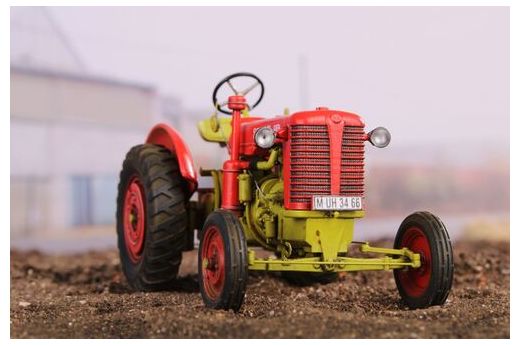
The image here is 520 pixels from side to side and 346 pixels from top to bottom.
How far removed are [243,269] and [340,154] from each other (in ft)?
4.28

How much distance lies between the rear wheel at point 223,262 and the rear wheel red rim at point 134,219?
1.60m

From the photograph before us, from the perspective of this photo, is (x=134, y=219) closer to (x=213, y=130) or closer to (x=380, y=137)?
(x=213, y=130)

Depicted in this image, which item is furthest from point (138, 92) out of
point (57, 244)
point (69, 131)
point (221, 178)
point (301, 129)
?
point (301, 129)

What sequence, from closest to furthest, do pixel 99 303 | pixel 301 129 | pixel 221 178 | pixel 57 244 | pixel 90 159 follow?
pixel 301 129 → pixel 99 303 → pixel 221 178 → pixel 57 244 → pixel 90 159

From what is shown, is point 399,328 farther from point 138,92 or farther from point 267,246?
point 138,92

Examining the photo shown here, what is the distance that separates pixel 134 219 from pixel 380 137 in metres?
2.88

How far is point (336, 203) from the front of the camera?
6.13m

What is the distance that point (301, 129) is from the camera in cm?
617

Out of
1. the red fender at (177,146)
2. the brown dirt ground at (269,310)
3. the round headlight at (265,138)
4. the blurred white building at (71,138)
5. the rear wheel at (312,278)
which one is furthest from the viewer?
the blurred white building at (71,138)

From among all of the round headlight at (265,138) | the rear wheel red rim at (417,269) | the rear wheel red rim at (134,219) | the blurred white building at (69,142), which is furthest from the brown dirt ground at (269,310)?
the blurred white building at (69,142)

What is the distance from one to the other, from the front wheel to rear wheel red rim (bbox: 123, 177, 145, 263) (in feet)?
8.47

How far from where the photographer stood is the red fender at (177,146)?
23.5 feet

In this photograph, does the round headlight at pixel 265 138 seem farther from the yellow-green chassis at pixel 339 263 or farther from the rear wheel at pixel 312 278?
the rear wheel at pixel 312 278
